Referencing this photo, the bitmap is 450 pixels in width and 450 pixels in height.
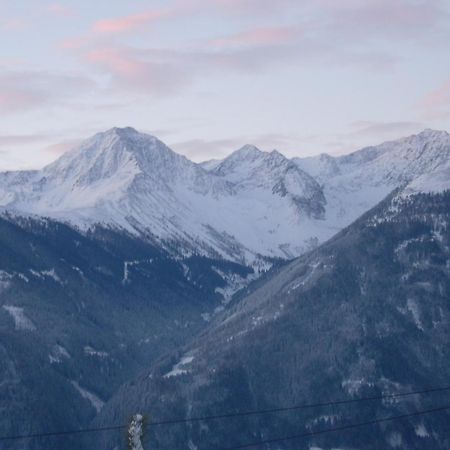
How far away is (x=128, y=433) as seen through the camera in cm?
10519
